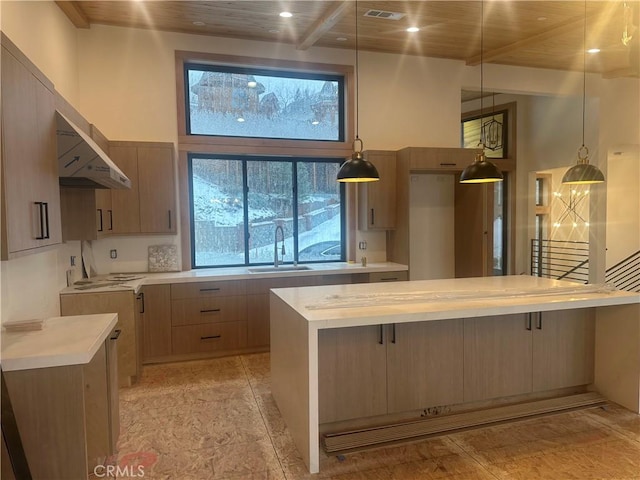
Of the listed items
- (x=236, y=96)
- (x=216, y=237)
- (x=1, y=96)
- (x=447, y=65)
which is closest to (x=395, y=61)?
(x=447, y=65)

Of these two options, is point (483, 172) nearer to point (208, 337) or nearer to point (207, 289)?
point (207, 289)

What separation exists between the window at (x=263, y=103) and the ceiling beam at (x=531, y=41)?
1.93m

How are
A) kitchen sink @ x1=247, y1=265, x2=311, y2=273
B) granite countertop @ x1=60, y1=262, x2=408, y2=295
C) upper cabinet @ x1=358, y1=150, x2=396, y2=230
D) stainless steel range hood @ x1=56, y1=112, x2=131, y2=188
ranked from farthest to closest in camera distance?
upper cabinet @ x1=358, y1=150, x2=396, y2=230
kitchen sink @ x1=247, y1=265, x2=311, y2=273
granite countertop @ x1=60, y1=262, x2=408, y2=295
stainless steel range hood @ x1=56, y1=112, x2=131, y2=188

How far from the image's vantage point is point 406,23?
182 inches

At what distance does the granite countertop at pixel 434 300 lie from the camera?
8.56 ft

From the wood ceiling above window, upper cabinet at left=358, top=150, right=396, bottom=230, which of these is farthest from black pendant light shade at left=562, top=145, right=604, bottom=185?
upper cabinet at left=358, top=150, right=396, bottom=230

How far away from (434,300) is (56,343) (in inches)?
90.4

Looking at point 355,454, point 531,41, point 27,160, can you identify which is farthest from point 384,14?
point 355,454

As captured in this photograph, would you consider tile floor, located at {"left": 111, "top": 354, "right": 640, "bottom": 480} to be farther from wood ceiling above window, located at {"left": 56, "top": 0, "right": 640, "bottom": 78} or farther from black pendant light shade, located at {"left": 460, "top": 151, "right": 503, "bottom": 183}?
wood ceiling above window, located at {"left": 56, "top": 0, "right": 640, "bottom": 78}

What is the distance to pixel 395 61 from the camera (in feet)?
18.4

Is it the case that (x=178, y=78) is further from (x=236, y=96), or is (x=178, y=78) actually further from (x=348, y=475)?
(x=348, y=475)

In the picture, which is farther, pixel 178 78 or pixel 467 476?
pixel 178 78

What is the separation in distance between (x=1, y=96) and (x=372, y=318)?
2.15 metres

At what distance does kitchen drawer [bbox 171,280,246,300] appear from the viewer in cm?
439
